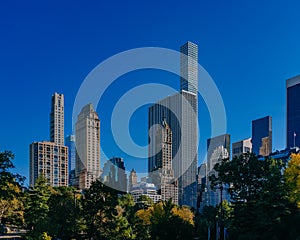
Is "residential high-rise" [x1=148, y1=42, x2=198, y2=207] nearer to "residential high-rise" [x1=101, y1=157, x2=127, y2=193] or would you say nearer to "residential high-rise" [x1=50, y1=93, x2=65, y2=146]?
"residential high-rise" [x1=50, y1=93, x2=65, y2=146]

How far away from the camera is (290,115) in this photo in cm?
14062

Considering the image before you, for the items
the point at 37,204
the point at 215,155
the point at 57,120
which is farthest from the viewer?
the point at 215,155

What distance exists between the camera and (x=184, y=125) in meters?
127

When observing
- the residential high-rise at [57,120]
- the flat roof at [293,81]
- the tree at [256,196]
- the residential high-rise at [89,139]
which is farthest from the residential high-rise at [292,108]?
the tree at [256,196]

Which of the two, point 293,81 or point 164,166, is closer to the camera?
point 293,81

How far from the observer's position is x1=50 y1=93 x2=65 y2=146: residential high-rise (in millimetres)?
133875

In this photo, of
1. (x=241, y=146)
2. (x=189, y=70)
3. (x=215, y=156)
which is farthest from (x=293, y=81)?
(x=241, y=146)

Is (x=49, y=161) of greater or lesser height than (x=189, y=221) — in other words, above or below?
above

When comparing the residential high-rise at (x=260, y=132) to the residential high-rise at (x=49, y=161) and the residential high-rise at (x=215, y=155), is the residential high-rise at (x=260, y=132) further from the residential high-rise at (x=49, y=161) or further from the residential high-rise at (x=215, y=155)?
the residential high-rise at (x=49, y=161)

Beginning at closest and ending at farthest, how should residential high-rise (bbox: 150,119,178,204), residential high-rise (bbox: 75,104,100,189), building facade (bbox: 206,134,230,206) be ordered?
residential high-rise (bbox: 75,104,100,189) < residential high-rise (bbox: 150,119,178,204) < building facade (bbox: 206,134,230,206)

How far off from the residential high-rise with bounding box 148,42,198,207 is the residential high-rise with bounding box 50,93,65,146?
3483 cm

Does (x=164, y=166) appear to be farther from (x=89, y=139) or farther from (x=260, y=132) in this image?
(x=260, y=132)

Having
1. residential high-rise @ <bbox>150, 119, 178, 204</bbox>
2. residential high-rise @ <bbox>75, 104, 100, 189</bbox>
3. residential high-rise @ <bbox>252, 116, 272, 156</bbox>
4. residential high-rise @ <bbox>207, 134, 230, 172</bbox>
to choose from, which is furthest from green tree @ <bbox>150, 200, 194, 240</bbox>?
residential high-rise @ <bbox>252, 116, 272, 156</bbox>

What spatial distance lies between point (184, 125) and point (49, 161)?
4844cm
